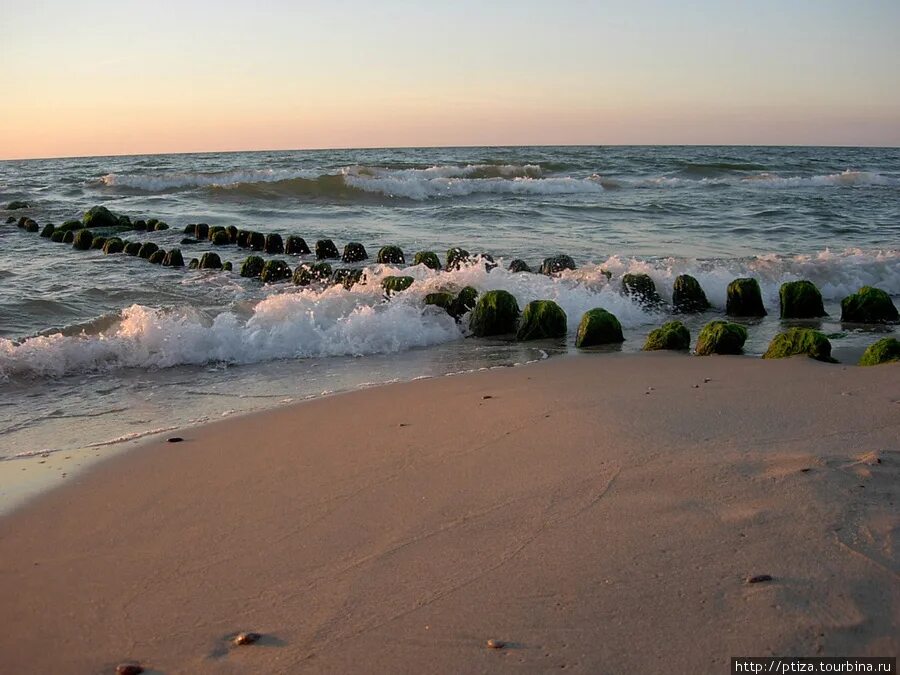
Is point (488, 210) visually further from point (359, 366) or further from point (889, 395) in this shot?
point (889, 395)

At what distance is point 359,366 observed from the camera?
730 centimetres

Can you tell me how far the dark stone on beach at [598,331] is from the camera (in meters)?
7.66

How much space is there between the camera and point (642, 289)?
9.53 m

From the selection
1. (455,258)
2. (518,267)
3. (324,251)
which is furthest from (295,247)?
(518,267)

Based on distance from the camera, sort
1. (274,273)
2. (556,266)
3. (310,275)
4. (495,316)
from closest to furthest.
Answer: (495,316), (556,266), (310,275), (274,273)

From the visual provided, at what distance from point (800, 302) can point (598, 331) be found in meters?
2.57

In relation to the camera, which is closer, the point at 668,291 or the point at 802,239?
the point at 668,291

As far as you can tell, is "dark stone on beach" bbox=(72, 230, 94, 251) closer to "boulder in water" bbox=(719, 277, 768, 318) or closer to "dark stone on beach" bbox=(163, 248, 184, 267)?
"dark stone on beach" bbox=(163, 248, 184, 267)

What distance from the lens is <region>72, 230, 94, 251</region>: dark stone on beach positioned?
1574 cm

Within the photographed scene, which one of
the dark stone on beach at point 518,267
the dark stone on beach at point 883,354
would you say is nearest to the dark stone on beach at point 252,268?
the dark stone on beach at point 518,267

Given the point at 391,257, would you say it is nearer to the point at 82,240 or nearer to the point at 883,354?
the point at 82,240

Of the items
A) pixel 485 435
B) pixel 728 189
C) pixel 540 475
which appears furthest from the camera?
pixel 728 189

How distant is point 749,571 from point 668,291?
23.5ft

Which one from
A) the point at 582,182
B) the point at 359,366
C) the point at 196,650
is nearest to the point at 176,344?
the point at 359,366
